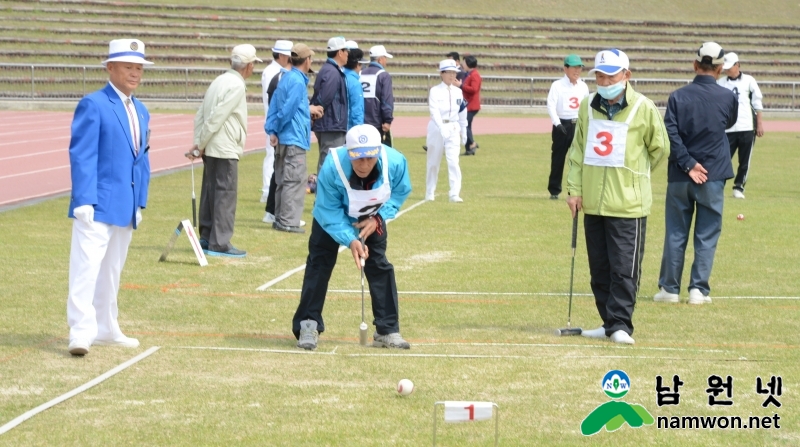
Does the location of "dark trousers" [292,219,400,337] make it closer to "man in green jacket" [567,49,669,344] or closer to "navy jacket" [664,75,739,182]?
"man in green jacket" [567,49,669,344]

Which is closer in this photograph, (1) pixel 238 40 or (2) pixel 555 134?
(2) pixel 555 134

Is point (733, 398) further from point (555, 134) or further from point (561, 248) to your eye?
point (555, 134)

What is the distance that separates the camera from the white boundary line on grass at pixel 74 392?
6.41 metres

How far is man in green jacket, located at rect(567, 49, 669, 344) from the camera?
8727mm

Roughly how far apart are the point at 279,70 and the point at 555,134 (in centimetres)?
426

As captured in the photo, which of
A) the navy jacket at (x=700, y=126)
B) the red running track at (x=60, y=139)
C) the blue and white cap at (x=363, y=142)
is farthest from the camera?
the red running track at (x=60, y=139)

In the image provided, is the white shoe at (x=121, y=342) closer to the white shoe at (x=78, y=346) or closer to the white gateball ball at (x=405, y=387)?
the white shoe at (x=78, y=346)

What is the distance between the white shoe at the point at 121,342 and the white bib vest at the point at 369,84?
8879 millimetres

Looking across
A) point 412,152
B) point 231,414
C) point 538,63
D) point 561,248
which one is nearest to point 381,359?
point 231,414

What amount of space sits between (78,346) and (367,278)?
6.37ft

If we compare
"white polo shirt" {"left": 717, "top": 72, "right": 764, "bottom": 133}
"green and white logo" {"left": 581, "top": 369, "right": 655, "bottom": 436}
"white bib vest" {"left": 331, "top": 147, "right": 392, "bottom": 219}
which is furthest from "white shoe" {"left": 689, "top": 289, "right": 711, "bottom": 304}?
"white polo shirt" {"left": 717, "top": 72, "right": 764, "bottom": 133}

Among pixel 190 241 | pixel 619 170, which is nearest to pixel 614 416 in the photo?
pixel 619 170

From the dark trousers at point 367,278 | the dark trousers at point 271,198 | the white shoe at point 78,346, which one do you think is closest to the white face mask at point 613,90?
the dark trousers at point 367,278

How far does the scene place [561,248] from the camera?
13438 mm
